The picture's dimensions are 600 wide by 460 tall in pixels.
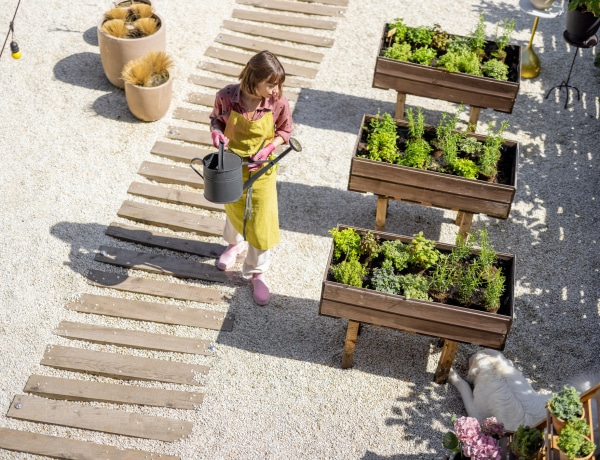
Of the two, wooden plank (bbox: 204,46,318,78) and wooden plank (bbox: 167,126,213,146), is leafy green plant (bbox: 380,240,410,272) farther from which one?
wooden plank (bbox: 204,46,318,78)

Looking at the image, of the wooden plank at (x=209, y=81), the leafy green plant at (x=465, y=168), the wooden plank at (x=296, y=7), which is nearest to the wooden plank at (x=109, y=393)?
the leafy green plant at (x=465, y=168)

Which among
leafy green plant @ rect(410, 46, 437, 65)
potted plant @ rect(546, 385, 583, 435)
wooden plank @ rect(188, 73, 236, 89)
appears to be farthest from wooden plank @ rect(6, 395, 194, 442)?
leafy green plant @ rect(410, 46, 437, 65)

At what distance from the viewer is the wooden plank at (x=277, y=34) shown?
852cm

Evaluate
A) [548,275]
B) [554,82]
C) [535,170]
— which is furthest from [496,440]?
[554,82]

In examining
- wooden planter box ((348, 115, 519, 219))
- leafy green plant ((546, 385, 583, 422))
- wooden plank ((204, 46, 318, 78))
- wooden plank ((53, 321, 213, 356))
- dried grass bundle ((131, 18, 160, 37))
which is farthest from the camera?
wooden plank ((204, 46, 318, 78))

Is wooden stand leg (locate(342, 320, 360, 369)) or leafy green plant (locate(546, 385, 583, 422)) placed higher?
leafy green plant (locate(546, 385, 583, 422))

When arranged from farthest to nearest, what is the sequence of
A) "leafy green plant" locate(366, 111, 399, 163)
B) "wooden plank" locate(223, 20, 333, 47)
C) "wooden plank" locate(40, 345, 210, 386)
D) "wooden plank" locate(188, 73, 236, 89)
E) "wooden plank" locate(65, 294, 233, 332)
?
1. "wooden plank" locate(223, 20, 333, 47)
2. "wooden plank" locate(188, 73, 236, 89)
3. "leafy green plant" locate(366, 111, 399, 163)
4. "wooden plank" locate(65, 294, 233, 332)
5. "wooden plank" locate(40, 345, 210, 386)

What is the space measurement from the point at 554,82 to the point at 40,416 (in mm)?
6134

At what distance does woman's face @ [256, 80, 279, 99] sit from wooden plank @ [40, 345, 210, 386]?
6.60 ft

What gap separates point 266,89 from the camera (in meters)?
4.79

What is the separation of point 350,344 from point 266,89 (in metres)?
1.86

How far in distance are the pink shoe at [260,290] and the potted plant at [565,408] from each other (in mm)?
2473

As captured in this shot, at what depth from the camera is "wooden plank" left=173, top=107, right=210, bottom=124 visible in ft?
24.3

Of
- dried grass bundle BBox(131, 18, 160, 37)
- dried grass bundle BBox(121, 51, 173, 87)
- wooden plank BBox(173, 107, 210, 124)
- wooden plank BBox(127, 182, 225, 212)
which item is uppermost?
dried grass bundle BBox(131, 18, 160, 37)
